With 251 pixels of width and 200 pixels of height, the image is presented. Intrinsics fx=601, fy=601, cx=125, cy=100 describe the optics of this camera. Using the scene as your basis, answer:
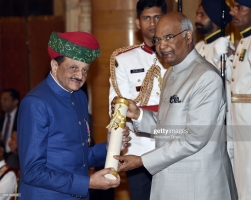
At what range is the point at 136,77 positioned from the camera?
14.0ft

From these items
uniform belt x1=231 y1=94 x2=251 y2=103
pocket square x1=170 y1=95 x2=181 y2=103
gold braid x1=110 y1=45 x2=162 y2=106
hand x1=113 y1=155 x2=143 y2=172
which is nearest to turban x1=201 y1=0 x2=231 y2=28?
uniform belt x1=231 y1=94 x2=251 y2=103

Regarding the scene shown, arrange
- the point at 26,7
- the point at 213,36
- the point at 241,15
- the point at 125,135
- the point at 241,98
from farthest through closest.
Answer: the point at 26,7
the point at 213,36
the point at 241,15
the point at 241,98
the point at 125,135

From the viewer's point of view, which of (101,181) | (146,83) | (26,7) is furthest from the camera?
(26,7)

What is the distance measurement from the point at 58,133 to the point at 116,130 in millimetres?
333

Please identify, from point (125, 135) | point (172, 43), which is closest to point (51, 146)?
point (125, 135)

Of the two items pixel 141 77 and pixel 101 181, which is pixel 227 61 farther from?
pixel 101 181

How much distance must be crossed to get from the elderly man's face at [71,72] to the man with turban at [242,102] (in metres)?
1.92

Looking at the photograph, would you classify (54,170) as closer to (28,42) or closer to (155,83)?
(155,83)

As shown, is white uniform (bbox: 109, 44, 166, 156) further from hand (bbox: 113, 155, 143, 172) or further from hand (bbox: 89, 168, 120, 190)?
hand (bbox: 89, 168, 120, 190)

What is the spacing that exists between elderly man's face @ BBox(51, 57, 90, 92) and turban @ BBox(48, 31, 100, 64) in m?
0.03

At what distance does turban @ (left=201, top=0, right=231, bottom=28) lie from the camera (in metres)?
5.44

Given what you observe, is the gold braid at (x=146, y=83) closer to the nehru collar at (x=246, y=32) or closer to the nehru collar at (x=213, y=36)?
the nehru collar at (x=246, y=32)

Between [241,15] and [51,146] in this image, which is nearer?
[51,146]
